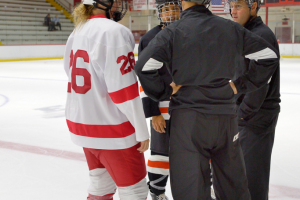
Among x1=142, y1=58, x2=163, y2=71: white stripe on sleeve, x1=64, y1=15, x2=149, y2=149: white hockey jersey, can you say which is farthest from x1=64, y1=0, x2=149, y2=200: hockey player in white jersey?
x1=142, y1=58, x2=163, y2=71: white stripe on sleeve

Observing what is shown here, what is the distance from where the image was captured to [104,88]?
1345 mm

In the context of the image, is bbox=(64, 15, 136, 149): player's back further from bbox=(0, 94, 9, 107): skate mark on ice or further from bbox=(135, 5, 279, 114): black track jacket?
bbox=(0, 94, 9, 107): skate mark on ice

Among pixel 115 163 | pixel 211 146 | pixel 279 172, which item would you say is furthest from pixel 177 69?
pixel 279 172

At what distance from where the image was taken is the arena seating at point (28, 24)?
1455 centimetres

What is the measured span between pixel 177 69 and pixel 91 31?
344 millimetres

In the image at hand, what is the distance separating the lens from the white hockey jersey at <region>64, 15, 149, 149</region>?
1265 millimetres

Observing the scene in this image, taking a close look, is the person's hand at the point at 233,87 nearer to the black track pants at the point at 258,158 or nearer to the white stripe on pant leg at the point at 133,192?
the black track pants at the point at 258,158

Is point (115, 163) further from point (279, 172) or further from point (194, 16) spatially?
point (279, 172)

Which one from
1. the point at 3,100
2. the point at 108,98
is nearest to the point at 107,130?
the point at 108,98

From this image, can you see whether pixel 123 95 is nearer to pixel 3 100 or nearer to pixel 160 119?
pixel 160 119

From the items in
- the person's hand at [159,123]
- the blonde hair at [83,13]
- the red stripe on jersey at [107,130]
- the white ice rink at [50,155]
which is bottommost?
the white ice rink at [50,155]

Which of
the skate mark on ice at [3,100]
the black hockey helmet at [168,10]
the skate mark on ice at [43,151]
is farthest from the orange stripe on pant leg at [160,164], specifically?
the skate mark on ice at [3,100]

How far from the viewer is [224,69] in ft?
4.07

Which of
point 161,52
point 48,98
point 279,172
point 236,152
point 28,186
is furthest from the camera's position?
point 48,98
